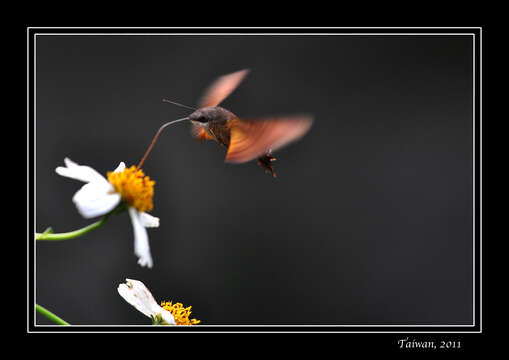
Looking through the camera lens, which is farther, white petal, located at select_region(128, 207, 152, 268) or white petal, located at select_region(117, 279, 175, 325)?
white petal, located at select_region(117, 279, 175, 325)

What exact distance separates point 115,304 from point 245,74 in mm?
1413

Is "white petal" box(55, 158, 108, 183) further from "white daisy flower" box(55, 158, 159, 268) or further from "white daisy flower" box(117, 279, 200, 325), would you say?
"white daisy flower" box(117, 279, 200, 325)

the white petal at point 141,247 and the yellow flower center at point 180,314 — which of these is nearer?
the white petal at point 141,247

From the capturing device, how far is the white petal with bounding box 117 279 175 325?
3.48 feet

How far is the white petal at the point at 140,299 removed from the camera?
106 centimetres

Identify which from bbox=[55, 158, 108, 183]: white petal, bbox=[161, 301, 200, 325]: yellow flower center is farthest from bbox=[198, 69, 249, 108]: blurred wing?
bbox=[161, 301, 200, 325]: yellow flower center

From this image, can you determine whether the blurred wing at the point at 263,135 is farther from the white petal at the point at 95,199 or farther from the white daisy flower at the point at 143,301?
the white daisy flower at the point at 143,301

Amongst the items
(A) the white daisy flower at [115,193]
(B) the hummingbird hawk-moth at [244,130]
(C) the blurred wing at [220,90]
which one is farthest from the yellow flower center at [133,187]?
(C) the blurred wing at [220,90]

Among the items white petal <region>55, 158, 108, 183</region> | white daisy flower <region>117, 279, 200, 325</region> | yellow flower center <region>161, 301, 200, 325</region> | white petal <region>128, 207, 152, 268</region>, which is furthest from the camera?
yellow flower center <region>161, 301, 200, 325</region>

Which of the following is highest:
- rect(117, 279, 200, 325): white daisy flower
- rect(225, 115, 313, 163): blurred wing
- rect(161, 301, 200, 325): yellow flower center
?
rect(225, 115, 313, 163): blurred wing

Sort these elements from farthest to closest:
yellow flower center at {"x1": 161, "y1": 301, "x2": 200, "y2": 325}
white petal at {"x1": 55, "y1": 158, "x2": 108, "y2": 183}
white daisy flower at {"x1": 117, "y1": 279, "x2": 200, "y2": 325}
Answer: yellow flower center at {"x1": 161, "y1": 301, "x2": 200, "y2": 325}
white daisy flower at {"x1": 117, "y1": 279, "x2": 200, "y2": 325}
white petal at {"x1": 55, "y1": 158, "x2": 108, "y2": 183}

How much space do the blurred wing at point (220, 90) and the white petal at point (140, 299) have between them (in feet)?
1.37

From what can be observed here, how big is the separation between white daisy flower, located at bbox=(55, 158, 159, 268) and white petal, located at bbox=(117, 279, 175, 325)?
0.16 m
